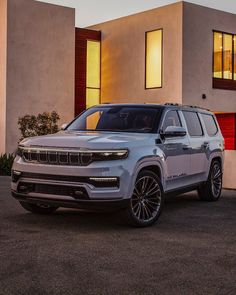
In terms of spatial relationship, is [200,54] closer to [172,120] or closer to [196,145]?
[196,145]

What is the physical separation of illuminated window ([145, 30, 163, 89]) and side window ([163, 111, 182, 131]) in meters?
15.1

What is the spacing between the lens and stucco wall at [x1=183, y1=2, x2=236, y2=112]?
935 inches

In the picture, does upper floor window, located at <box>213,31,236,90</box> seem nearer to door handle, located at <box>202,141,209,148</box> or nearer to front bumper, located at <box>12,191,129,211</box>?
door handle, located at <box>202,141,209,148</box>

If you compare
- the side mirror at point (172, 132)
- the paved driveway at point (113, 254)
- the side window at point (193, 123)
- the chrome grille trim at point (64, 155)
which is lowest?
the paved driveway at point (113, 254)

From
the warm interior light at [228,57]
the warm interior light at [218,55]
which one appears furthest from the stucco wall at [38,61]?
the warm interior light at [228,57]

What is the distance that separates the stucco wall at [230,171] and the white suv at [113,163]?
15.5ft

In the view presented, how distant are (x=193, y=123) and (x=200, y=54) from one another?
14.5m

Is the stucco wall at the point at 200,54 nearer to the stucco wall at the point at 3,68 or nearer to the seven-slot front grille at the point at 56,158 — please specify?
the stucco wall at the point at 3,68

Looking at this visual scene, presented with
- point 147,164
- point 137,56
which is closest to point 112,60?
point 137,56

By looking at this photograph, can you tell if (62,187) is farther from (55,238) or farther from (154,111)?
(154,111)

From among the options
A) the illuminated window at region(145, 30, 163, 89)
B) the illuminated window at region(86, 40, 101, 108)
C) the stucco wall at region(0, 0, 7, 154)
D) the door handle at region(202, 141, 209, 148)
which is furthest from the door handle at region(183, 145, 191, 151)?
the illuminated window at region(86, 40, 101, 108)

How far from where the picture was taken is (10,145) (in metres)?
22.1

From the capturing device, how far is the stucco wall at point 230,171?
47.7 feet

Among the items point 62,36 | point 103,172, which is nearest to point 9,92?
point 62,36
